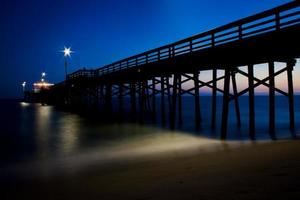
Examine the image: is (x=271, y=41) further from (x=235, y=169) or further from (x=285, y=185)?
(x=285, y=185)

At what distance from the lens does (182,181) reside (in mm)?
5934

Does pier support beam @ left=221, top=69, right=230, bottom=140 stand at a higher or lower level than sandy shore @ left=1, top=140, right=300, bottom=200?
higher

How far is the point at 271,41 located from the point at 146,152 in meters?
5.59

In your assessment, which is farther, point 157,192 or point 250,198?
point 157,192

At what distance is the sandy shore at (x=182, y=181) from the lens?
489cm

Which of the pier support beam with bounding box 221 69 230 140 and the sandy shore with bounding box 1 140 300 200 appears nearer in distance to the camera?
the sandy shore with bounding box 1 140 300 200

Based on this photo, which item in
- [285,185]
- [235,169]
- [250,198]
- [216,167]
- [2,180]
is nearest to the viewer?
[250,198]

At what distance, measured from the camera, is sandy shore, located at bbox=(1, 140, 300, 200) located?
4891mm

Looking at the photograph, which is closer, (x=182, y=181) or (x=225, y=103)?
(x=182, y=181)

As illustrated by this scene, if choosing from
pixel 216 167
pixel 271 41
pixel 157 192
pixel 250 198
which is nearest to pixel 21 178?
pixel 157 192

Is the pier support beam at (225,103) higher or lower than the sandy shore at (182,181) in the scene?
higher

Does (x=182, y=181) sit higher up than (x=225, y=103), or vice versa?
(x=225, y=103)

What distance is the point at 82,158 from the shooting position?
413 inches

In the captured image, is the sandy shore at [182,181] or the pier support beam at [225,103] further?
the pier support beam at [225,103]
